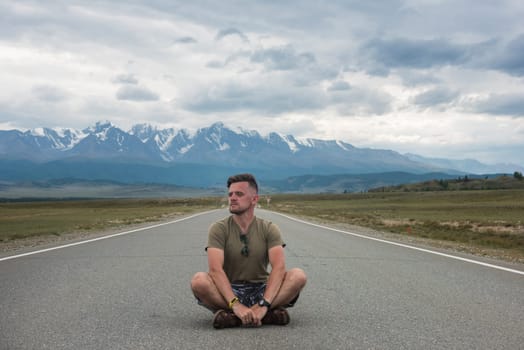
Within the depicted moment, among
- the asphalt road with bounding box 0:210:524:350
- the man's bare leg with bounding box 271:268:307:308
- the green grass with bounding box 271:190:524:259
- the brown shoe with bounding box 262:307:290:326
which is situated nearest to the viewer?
the asphalt road with bounding box 0:210:524:350

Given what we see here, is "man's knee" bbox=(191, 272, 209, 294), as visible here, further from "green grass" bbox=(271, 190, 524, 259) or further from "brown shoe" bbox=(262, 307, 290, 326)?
"green grass" bbox=(271, 190, 524, 259)

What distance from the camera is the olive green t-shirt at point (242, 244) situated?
6.15m

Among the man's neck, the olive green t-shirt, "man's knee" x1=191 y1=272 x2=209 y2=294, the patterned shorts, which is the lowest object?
the patterned shorts

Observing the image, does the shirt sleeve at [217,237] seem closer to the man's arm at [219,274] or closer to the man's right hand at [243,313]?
the man's arm at [219,274]

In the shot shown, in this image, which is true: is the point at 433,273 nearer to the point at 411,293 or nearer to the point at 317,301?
the point at 411,293

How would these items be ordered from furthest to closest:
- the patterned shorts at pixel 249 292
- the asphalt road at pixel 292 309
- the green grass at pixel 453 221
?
1. the green grass at pixel 453 221
2. the patterned shorts at pixel 249 292
3. the asphalt road at pixel 292 309

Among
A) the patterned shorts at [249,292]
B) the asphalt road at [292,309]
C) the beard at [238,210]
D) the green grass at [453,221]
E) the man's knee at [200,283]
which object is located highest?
the beard at [238,210]

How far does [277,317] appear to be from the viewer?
19.8 feet

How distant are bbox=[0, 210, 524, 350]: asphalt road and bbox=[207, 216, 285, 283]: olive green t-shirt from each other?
0.69 meters

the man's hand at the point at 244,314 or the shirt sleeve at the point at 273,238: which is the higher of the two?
the shirt sleeve at the point at 273,238

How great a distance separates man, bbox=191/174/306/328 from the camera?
5.95 metres

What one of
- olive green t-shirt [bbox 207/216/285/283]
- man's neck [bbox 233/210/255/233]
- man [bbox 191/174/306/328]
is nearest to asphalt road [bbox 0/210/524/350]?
man [bbox 191/174/306/328]

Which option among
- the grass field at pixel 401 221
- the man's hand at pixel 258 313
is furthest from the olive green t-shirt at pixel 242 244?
the grass field at pixel 401 221

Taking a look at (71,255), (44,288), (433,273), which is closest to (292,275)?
(44,288)
